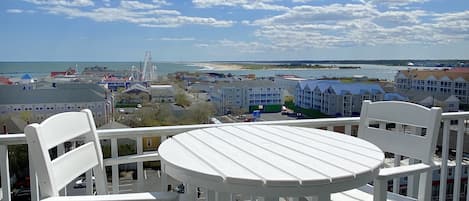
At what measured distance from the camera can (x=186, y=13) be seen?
10.8 feet

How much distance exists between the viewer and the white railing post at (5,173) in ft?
6.15

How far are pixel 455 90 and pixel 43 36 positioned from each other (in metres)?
3.41

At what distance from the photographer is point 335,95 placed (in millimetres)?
2848

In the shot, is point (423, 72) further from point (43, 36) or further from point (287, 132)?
point (43, 36)

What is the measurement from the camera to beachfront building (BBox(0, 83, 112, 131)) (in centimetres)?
235

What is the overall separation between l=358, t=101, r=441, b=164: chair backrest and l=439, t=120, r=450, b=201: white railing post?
0.51m

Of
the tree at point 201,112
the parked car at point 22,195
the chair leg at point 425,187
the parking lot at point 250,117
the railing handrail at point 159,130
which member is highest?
the tree at point 201,112

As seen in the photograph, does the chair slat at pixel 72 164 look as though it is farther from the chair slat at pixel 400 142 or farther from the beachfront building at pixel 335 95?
the beachfront building at pixel 335 95

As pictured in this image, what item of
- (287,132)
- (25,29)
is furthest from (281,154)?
(25,29)

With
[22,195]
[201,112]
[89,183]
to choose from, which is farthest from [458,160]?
[22,195]

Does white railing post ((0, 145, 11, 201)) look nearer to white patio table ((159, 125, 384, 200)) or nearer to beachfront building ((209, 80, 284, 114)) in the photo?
white patio table ((159, 125, 384, 200))

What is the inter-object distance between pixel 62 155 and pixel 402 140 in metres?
1.69

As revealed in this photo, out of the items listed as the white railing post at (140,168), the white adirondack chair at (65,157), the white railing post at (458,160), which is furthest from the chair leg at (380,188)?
the white railing post at (458,160)

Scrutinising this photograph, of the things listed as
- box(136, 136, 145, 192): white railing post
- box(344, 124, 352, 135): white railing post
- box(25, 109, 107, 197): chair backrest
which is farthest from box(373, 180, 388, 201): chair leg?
box(136, 136, 145, 192): white railing post
